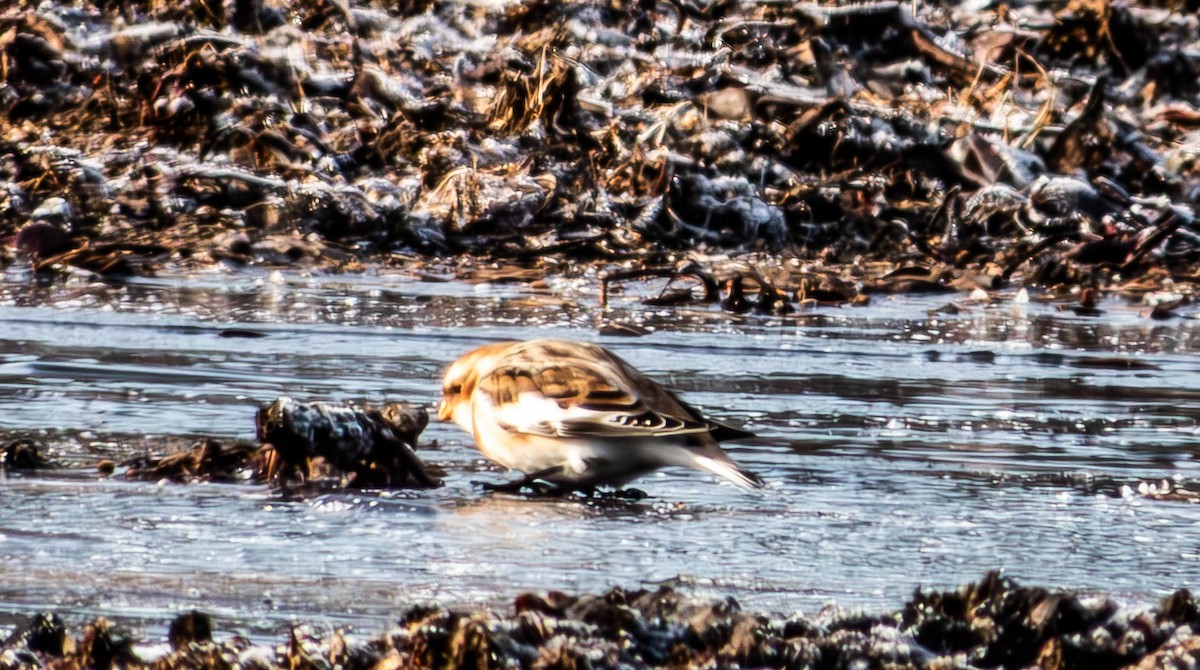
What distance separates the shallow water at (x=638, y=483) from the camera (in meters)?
4.13

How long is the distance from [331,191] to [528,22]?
9.89 feet

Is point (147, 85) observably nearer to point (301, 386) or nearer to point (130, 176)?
point (130, 176)

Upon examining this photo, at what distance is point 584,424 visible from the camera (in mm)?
5020

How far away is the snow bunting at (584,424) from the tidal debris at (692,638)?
139 cm

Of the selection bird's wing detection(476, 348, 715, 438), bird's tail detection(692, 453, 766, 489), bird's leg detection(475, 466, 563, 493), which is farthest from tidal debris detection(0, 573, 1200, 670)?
bird's leg detection(475, 466, 563, 493)

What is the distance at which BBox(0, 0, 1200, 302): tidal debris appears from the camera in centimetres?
A: 1072

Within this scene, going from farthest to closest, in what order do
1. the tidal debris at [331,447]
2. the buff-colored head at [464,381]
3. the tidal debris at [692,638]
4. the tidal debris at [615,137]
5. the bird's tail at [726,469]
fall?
the tidal debris at [615,137] < the buff-colored head at [464,381] < the tidal debris at [331,447] < the bird's tail at [726,469] < the tidal debris at [692,638]

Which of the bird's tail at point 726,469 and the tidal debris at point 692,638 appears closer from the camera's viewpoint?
the tidal debris at point 692,638

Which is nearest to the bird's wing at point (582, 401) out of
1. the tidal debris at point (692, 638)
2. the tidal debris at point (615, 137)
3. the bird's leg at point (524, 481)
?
the bird's leg at point (524, 481)

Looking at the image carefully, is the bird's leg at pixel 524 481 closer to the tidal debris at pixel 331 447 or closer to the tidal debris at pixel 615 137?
the tidal debris at pixel 331 447

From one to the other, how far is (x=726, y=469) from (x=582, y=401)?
1.22 ft

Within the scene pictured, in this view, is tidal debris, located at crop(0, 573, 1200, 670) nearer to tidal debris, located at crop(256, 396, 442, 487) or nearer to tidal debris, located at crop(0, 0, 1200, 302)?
tidal debris, located at crop(256, 396, 442, 487)

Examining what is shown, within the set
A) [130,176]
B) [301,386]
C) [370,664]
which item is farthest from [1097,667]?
[130,176]

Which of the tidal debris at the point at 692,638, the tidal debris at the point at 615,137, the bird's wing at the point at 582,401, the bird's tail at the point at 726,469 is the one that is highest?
the tidal debris at the point at 615,137
